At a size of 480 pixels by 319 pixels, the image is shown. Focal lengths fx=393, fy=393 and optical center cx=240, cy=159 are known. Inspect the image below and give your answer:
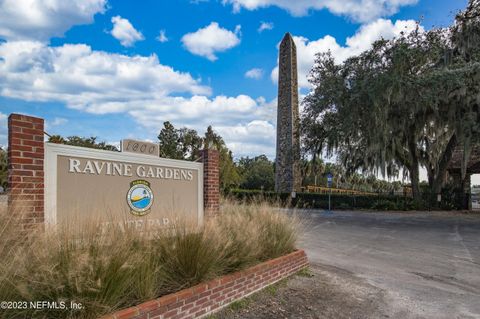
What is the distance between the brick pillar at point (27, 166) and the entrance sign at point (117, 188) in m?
0.13

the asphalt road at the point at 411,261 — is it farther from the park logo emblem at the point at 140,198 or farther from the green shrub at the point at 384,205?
the green shrub at the point at 384,205

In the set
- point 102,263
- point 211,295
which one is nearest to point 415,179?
point 211,295

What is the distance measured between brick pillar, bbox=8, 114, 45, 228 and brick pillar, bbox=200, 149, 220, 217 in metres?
3.48

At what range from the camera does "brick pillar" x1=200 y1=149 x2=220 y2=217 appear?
25.8ft

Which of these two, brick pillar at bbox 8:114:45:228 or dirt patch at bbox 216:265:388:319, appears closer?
brick pillar at bbox 8:114:45:228

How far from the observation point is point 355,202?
26.1m

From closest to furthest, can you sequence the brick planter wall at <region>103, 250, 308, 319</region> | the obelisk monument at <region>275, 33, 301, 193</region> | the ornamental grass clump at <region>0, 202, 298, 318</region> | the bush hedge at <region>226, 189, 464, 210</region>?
the ornamental grass clump at <region>0, 202, 298, 318</region>
the brick planter wall at <region>103, 250, 308, 319</region>
the bush hedge at <region>226, 189, 464, 210</region>
the obelisk monument at <region>275, 33, 301, 193</region>

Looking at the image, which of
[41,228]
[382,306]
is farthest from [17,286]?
[382,306]

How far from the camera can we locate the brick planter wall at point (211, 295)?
12.8 ft

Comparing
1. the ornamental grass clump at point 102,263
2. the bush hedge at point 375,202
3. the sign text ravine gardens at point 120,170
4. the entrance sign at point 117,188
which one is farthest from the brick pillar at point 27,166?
the bush hedge at point 375,202

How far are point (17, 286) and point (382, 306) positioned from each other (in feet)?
15.7

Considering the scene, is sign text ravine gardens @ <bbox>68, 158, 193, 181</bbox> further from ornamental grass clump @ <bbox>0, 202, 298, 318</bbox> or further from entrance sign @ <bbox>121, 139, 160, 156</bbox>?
ornamental grass clump @ <bbox>0, 202, 298, 318</bbox>

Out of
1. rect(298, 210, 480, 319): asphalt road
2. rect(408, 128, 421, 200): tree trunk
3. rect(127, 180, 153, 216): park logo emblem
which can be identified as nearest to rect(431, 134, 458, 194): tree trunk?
rect(408, 128, 421, 200): tree trunk

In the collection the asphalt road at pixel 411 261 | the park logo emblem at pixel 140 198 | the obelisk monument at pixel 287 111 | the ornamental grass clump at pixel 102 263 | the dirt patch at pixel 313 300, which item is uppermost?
the obelisk monument at pixel 287 111
